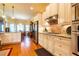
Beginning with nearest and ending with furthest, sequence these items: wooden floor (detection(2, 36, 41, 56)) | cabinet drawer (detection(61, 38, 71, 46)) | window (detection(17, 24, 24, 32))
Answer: cabinet drawer (detection(61, 38, 71, 46)), wooden floor (detection(2, 36, 41, 56)), window (detection(17, 24, 24, 32))

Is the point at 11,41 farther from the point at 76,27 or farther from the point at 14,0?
the point at 76,27

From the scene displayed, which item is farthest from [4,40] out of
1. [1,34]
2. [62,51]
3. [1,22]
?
[62,51]

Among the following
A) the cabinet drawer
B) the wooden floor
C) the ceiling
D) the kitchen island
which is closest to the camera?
the cabinet drawer

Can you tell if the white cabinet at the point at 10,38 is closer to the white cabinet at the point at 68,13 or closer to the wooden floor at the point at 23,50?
the wooden floor at the point at 23,50

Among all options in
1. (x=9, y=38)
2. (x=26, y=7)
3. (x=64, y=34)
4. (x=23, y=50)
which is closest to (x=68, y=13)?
(x=64, y=34)

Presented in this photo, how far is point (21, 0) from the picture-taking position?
83.0 inches

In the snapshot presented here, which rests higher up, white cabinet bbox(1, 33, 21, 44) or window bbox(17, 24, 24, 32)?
window bbox(17, 24, 24, 32)

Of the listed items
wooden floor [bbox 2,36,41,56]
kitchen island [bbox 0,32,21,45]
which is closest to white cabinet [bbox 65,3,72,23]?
wooden floor [bbox 2,36,41,56]

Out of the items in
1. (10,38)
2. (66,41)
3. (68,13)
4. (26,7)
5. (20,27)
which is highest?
(26,7)

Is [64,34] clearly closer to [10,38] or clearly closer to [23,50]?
[23,50]

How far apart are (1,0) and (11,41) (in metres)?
4.49

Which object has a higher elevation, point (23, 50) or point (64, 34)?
point (64, 34)

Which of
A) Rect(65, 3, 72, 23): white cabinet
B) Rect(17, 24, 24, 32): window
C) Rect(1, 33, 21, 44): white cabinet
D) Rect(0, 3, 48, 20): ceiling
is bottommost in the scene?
Rect(1, 33, 21, 44): white cabinet

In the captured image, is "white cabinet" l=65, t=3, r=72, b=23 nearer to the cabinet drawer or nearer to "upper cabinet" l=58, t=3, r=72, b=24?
"upper cabinet" l=58, t=3, r=72, b=24
